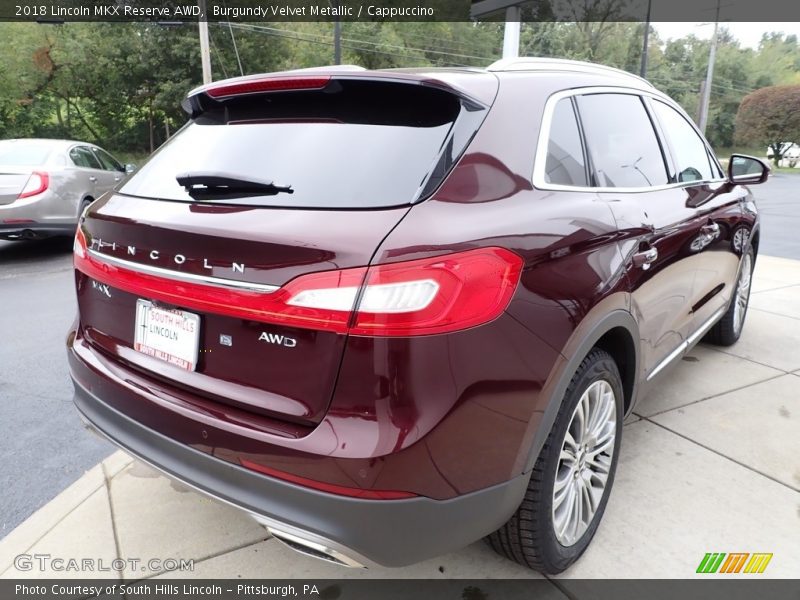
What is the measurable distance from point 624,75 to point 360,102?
62.8 inches

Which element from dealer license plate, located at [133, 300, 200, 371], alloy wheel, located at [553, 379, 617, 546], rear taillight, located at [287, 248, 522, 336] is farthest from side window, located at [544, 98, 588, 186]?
dealer license plate, located at [133, 300, 200, 371]

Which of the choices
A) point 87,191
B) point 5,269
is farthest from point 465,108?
point 87,191

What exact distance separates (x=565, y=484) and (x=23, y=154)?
8409 mm

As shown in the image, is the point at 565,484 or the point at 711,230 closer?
the point at 565,484

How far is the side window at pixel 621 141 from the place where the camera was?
231 centimetres

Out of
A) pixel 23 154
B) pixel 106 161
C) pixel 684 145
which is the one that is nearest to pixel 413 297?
pixel 684 145

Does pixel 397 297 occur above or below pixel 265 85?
below

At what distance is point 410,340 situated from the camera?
1458mm

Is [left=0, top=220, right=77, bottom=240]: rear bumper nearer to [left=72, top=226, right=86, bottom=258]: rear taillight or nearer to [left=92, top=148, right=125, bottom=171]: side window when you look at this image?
[left=92, top=148, right=125, bottom=171]: side window

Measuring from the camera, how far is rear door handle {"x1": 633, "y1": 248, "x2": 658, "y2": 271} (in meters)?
2.26

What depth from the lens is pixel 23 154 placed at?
790 cm

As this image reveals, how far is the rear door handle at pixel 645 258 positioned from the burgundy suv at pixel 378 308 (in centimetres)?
2

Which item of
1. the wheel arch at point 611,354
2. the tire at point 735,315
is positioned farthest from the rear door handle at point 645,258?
the tire at point 735,315

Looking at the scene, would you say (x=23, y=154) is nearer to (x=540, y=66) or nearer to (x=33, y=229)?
(x=33, y=229)
